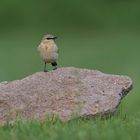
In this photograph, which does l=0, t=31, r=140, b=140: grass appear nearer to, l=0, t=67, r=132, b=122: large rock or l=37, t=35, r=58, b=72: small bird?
l=0, t=67, r=132, b=122: large rock

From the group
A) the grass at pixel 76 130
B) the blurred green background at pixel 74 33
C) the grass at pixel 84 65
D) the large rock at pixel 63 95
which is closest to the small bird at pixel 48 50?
the large rock at pixel 63 95

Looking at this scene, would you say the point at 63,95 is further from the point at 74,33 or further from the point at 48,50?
the point at 74,33

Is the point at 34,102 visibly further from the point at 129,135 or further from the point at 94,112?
the point at 129,135

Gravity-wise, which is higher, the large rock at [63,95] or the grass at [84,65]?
the large rock at [63,95]

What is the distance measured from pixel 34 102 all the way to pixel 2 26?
90.1 ft

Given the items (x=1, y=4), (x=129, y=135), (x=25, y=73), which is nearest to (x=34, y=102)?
(x=129, y=135)

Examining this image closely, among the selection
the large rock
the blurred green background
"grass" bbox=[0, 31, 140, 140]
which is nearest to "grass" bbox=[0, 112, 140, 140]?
"grass" bbox=[0, 31, 140, 140]

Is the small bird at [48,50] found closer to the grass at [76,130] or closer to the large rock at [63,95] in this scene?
the large rock at [63,95]

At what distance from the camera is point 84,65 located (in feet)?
79.0

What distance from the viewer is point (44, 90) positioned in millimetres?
11352

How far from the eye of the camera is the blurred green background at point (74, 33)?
80.0 feet

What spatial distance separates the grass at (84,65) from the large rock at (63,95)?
0.29 meters

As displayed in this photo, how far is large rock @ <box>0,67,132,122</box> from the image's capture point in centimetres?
1092

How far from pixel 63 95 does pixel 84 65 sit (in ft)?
42.2
